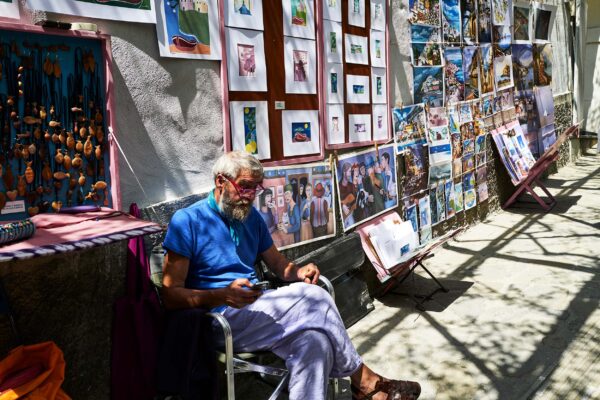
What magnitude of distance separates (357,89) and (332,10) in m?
0.60

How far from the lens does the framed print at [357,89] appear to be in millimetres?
4238

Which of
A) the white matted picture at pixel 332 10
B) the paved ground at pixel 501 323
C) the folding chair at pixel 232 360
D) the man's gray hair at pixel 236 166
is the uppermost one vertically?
the white matted picture at pixel 332 10

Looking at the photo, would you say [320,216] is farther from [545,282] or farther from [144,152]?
[545,282]

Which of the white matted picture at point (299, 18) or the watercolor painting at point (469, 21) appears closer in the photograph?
the white matted picture at point (299, 18)

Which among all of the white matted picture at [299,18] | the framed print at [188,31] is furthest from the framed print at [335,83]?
the framed print at [188,31]

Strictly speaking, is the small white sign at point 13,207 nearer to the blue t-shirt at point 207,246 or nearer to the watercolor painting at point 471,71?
the blue t-shirt at point 207,246

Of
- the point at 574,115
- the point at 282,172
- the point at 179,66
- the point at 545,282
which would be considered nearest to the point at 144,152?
the point at 179,66

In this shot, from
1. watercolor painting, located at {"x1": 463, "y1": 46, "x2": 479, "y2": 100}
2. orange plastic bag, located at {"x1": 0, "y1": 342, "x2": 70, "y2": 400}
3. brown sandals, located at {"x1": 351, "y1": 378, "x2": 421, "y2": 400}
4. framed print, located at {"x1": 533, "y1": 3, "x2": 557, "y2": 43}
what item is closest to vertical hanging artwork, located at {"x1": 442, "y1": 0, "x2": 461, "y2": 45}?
watercolor painting, located at {"x1": 463, "y1": 46, "x2": 479, "y2": 100}

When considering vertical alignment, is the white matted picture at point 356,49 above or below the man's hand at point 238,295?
above

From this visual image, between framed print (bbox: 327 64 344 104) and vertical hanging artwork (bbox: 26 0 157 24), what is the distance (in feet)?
5.02

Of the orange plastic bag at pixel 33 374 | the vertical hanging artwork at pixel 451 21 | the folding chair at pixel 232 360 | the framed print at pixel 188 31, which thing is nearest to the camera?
the orange plastic bag at pixel 33 374

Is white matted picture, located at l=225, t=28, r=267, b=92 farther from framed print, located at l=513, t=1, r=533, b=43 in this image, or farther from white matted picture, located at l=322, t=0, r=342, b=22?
framed print, located at l=513, t=1, r=533, b=43

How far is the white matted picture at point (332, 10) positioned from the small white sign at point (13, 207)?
2393 millimetres

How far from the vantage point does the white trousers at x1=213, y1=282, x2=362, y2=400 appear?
2.48 m
